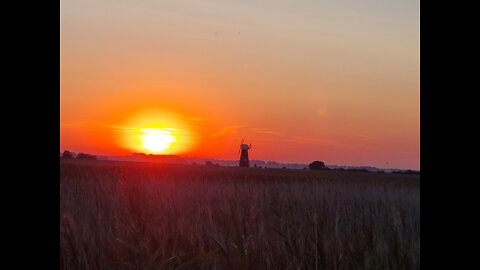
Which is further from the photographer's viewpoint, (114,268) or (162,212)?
(162,212)

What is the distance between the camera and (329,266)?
108 inches

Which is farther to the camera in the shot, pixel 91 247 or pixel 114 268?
pixel 91 247
